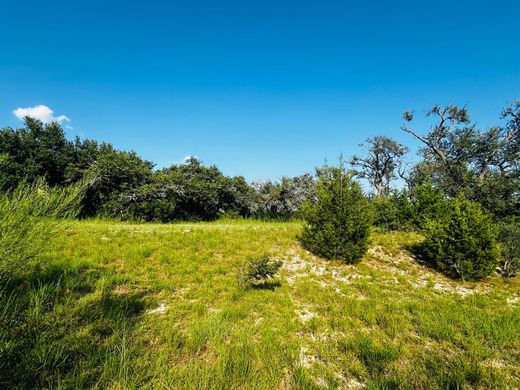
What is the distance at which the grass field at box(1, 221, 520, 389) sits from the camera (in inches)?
106

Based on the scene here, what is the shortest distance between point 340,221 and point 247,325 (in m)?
5.36

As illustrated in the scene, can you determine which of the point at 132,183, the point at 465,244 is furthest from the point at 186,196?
the point at 465,244

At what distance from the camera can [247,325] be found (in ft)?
12.9

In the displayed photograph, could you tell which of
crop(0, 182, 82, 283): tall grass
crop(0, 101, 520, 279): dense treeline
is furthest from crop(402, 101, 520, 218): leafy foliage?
crop(0, 182, 82, 283): tall grass

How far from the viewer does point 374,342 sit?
367cm

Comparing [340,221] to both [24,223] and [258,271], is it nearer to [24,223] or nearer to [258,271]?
[258,271]

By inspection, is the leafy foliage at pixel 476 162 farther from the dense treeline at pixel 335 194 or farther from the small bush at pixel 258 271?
the small bush at pixel 258 271

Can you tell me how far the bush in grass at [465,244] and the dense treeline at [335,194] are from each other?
0.09ft

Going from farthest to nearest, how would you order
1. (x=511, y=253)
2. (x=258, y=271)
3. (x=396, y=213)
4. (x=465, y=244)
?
1. (x=396, y=213)
2. (x=511, y=253)
3. (x=465, y=244)
4. (x=258, y=271)

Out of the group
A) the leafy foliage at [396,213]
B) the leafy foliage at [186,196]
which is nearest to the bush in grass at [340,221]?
the leafy foliage at [396,213]

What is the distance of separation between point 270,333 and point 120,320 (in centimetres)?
243

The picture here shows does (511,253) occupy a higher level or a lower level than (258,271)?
higher

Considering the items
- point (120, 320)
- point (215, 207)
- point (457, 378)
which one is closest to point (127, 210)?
point (215, 207)

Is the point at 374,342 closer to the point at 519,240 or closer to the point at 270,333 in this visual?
the point at 270,333
